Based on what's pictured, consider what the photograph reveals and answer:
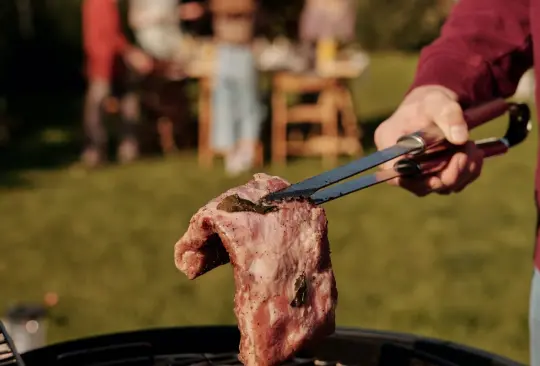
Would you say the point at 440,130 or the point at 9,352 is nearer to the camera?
the point at 9,352

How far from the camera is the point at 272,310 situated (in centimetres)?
134

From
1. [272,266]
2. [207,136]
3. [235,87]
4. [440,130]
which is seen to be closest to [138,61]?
[207,136]

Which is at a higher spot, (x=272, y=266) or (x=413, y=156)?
(x=413, y=156)

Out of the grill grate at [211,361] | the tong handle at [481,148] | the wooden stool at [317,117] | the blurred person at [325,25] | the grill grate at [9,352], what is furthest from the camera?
the blurred person at [325,25]

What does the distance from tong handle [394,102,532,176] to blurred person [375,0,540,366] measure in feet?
0.08

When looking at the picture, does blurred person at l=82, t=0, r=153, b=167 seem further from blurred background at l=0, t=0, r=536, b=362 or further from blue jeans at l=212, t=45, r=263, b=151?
blue jeans at l=212, t=45, r=263, b=151

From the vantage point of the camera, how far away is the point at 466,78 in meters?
1.86

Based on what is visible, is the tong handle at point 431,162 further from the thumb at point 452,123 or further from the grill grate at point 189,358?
the grill grate at point 189,358

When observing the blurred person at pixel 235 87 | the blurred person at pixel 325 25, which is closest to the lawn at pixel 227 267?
the blurred person at pixel 235 87

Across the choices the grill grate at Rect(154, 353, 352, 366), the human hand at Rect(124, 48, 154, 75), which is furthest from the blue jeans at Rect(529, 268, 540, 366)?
the human hand at Rect(124, 48, 154, 75)

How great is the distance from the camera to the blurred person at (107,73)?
28.5 feet

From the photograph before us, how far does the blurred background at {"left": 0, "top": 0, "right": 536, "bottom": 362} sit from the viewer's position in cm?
461

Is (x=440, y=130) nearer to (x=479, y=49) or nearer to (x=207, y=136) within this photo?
(x=479, y=49)

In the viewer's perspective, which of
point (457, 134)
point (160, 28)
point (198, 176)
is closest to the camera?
point (457, 134)
